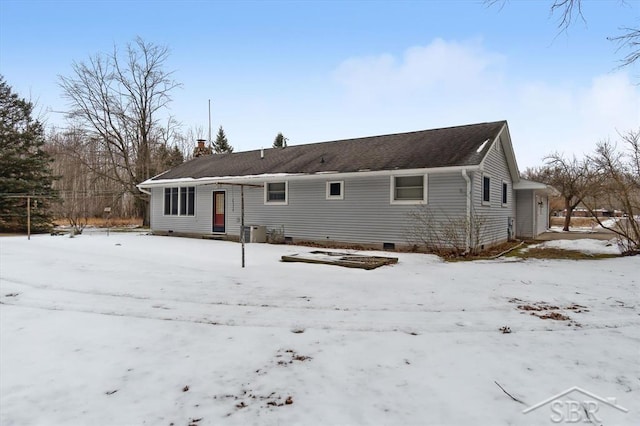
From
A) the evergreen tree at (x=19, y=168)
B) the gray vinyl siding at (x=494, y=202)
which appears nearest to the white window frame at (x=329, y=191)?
the gray vinyl siding at (x=494, y=202)

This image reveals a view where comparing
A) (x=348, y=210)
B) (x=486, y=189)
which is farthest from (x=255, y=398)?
(x=486, y=189)

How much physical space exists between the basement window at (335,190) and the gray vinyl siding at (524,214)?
9072mm

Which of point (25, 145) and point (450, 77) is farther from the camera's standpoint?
point (25, 145)

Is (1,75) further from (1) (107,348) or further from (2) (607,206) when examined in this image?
(2) (607,206)

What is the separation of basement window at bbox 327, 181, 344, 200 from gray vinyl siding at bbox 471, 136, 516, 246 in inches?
170

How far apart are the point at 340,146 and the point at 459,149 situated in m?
5.31

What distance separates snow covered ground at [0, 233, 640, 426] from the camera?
2.34 metres

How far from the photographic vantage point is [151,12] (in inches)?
507

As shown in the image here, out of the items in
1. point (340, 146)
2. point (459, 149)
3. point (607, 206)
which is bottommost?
point (607, 206)

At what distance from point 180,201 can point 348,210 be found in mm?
9126

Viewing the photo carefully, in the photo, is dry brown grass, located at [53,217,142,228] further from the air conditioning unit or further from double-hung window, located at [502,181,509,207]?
double-hung window, located at [502,181,509,207]

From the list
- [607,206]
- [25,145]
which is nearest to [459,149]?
[607,206]

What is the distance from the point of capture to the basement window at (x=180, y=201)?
53.4ft

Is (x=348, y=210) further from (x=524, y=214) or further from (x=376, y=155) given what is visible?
(x=524, y=214)
